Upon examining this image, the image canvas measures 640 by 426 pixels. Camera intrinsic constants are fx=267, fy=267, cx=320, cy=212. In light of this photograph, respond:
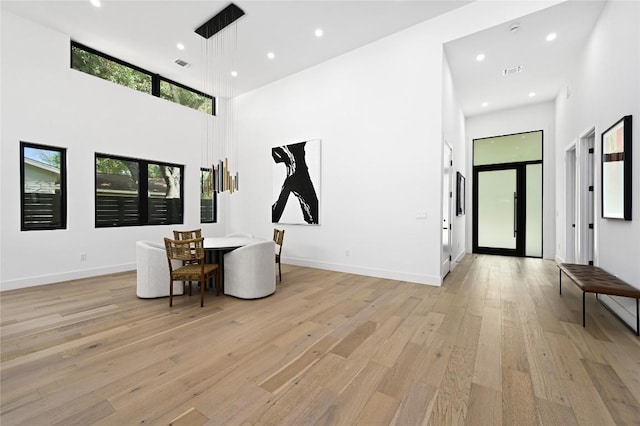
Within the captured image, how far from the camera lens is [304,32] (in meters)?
4.62

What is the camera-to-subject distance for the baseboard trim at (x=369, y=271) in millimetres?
4305

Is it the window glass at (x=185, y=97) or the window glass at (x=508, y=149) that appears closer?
the window glass at (x=185, y=97)

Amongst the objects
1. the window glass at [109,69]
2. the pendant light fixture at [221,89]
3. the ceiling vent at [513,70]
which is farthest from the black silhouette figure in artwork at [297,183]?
the ceiling vent at [513,70]

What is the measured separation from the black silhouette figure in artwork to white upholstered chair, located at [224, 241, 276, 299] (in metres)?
1.99

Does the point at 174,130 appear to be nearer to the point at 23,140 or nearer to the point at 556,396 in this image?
the point at 23,140

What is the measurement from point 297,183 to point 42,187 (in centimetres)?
442

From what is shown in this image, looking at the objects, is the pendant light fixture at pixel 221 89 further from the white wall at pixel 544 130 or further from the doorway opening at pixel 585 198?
the white wall at pixel 544 130

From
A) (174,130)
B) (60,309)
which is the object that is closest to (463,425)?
(60,309)

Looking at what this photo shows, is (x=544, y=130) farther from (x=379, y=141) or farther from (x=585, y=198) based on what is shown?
(x=379, y=141)

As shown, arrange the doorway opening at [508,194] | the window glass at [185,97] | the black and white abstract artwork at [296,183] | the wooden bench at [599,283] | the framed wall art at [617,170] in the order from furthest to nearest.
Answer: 1. the doorway opening at [508,194]
2. the window glass at [185,97]
3. the black and white abstract artwork at [296,183]
4. the framed wall art at [617,170]
5. the wooden bench at [599,283]

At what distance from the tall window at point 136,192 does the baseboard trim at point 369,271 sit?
3.06 m

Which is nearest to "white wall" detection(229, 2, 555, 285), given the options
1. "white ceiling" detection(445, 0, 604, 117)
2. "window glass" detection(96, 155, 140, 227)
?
"white ceiling" detection(445, 0, 604, 117)

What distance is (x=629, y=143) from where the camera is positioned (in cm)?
288

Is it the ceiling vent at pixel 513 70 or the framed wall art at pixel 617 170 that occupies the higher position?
the ceiling vent at pixel 513 70
